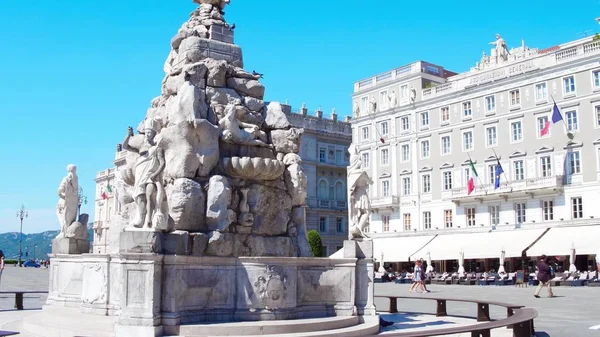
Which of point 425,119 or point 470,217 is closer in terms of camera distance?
point 470,217

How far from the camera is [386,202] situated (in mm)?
49906

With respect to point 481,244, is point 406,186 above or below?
above

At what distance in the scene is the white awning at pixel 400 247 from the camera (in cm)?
4566

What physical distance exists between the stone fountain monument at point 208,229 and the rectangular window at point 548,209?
3064 centimetres

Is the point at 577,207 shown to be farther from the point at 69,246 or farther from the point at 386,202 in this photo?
the point at 69,246

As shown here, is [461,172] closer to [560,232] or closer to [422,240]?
[422,240]

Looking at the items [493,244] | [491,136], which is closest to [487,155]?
[491,136]

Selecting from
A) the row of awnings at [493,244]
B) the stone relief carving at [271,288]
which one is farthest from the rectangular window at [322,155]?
the stone relief carving at [271,288]

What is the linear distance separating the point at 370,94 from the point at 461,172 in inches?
452

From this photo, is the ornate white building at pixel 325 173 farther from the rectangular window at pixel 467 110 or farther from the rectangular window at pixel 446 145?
the rectangular window at pixel 467 110

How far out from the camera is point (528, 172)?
41312 millimetres

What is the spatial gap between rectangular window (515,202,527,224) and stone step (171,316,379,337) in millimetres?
33007

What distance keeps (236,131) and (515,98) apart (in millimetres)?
35048

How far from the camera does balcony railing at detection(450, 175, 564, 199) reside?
39.2m
